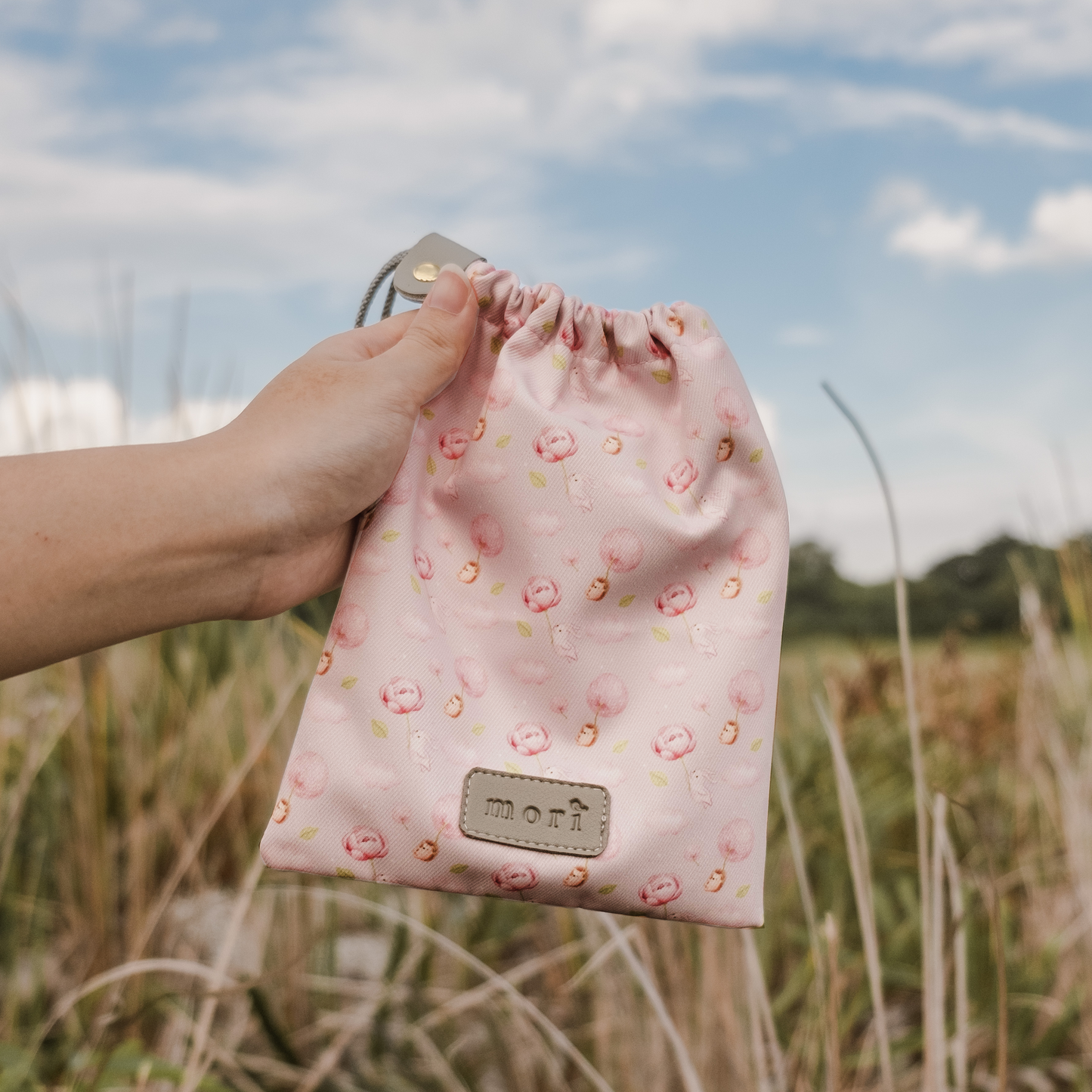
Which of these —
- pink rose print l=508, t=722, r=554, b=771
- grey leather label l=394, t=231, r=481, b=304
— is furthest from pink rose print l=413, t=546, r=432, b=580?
grey leather label l=394, t=231, r=481, b=304

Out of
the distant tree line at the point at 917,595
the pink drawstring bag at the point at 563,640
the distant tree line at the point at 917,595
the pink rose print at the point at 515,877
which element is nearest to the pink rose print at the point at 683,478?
the pink drawstring bag at the point at 563,640

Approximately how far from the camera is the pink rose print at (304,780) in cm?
109

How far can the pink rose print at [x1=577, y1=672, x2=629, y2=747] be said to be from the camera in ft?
3.70

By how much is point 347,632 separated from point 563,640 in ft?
0.83

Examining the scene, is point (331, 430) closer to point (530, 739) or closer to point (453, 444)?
point (453, 444)

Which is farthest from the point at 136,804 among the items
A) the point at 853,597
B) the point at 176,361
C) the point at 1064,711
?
the point at 853,597

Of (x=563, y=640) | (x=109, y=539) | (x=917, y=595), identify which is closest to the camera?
(x=109, y=539)

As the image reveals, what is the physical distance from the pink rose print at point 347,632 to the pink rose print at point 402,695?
64 mm

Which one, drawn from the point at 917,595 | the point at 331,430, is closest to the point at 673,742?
the point at 331,430

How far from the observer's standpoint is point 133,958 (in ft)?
5.51

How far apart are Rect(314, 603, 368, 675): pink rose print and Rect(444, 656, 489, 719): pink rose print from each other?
4.6 inches

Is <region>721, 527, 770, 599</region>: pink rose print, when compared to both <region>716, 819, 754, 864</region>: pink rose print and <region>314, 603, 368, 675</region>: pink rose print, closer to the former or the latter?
<region>716, 819, 754, 864</region>: pink rose print

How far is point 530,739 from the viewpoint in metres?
1.12

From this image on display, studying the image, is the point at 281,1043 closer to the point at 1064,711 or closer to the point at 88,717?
the point at 88,717
